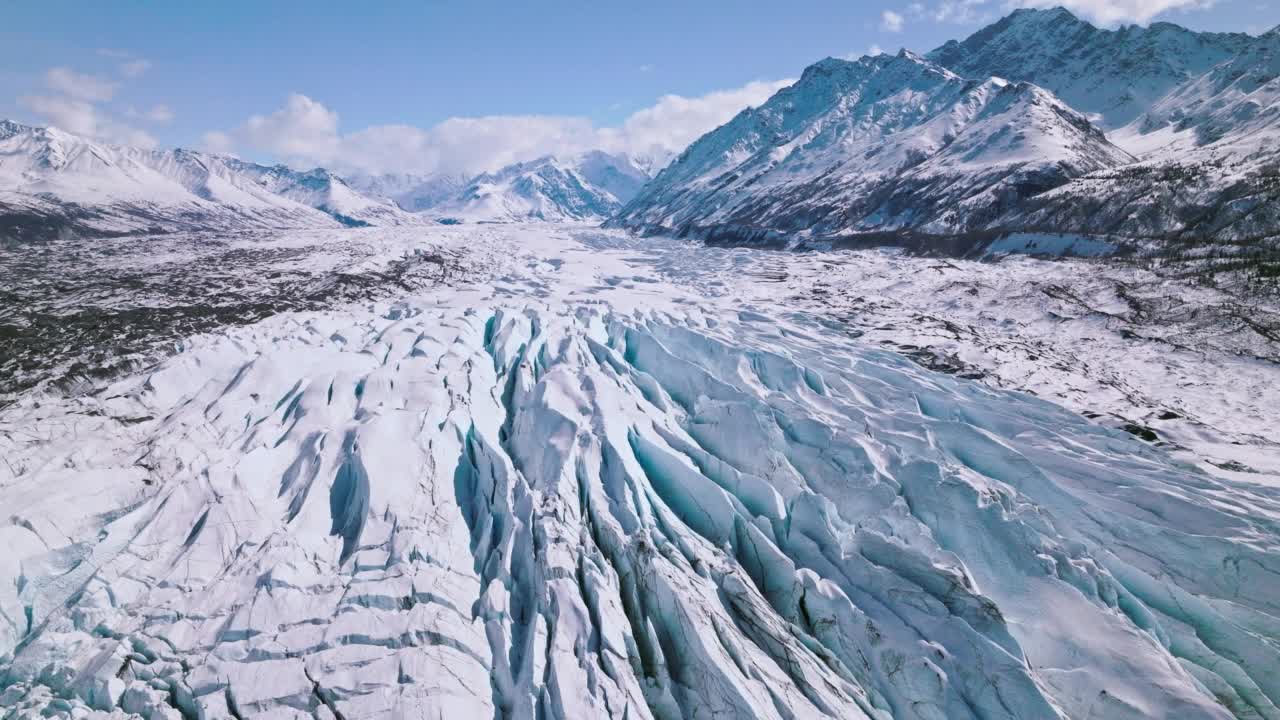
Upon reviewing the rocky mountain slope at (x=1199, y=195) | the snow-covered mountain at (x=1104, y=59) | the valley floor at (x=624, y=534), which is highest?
the snow-covered mountain at (x=1104, y=59)

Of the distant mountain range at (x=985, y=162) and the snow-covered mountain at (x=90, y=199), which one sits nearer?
the distant mountain range at (x=985, y=162)

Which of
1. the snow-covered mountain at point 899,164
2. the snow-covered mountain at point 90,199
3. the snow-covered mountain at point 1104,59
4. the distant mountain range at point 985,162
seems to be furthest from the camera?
the snow-covered mountain at point 1104,59

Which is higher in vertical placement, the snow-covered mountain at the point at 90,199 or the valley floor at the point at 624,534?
the snow-covered mountain at the point at 90,199

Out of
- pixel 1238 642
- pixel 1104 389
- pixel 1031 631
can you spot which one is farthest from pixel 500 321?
pixel 1104 389

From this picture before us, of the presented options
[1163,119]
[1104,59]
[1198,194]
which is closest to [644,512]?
[1198,194]

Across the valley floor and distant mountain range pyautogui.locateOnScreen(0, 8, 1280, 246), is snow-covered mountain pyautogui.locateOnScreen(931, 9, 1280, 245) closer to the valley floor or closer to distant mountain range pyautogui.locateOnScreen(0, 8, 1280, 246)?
distant mountain range pyautogui.locateOnScreen(0, 8, 1280, 246)

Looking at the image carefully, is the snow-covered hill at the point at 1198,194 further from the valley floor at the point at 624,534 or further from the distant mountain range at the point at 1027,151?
the valley floor at the point at 624,534

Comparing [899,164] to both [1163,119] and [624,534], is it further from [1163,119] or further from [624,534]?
[624,534]

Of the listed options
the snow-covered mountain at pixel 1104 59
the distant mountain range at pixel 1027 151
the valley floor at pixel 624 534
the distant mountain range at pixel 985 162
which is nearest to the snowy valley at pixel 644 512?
the valley floor at pixel 624 534
